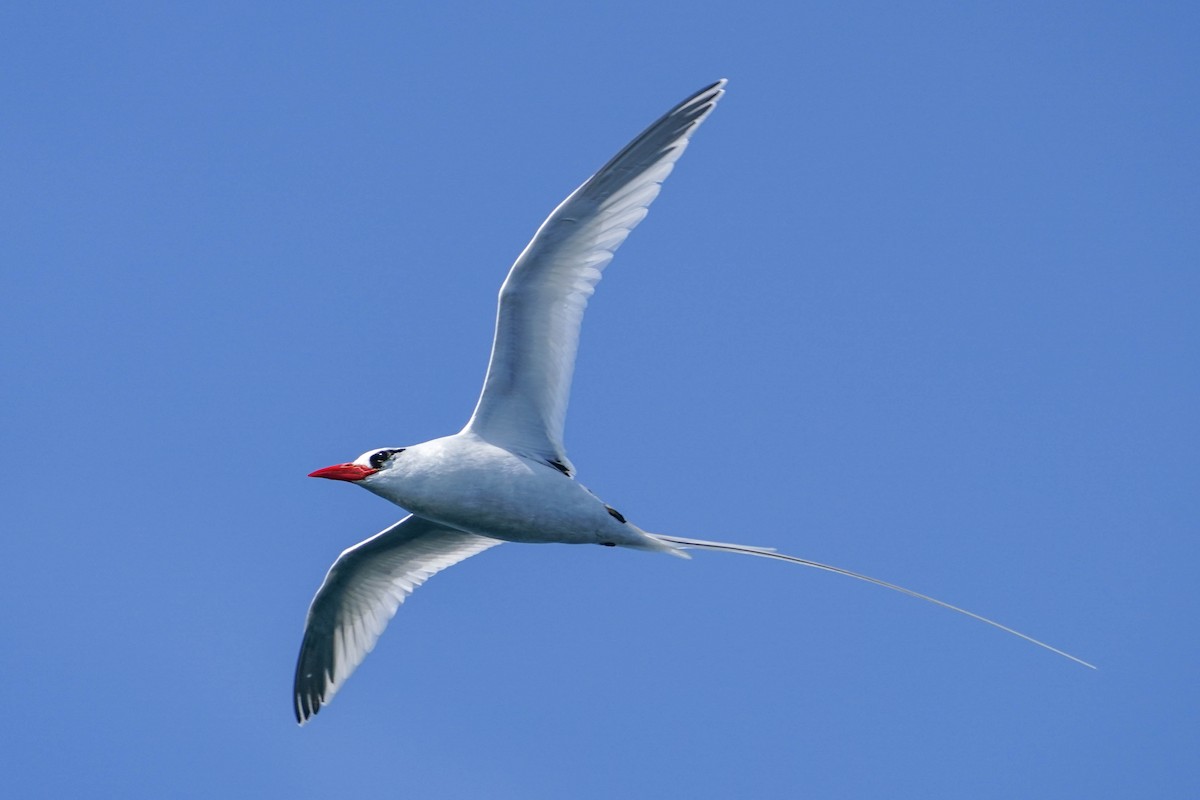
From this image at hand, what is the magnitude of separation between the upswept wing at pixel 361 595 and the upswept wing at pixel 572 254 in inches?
105

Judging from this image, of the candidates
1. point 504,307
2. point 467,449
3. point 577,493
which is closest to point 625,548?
point 577,493

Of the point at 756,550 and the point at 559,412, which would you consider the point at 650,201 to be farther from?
the point at 756,550

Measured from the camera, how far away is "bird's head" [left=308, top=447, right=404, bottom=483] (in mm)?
11848

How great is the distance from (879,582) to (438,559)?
509cm

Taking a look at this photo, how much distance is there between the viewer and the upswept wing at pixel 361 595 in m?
13.9

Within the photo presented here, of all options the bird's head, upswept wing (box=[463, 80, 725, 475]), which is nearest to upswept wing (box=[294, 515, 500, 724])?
the bird's head

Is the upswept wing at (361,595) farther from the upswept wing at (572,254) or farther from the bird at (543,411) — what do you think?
the upswept wing at (572,254)

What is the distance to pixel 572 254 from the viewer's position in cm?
1139

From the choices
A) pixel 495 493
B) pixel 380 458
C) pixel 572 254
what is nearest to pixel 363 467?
pixel 380 458

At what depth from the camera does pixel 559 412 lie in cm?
1196

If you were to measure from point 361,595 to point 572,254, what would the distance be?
4.71 m

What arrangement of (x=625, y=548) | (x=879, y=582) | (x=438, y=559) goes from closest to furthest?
(x=879, y=582), (x=625, y=548), (x=438, y=559)

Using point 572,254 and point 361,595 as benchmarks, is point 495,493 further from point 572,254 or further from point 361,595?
point 361,595

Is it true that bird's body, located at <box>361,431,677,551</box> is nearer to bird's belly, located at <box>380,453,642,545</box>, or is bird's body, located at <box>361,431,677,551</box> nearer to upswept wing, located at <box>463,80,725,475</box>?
bird's belly, located at <box>380,453,642,545</box>
